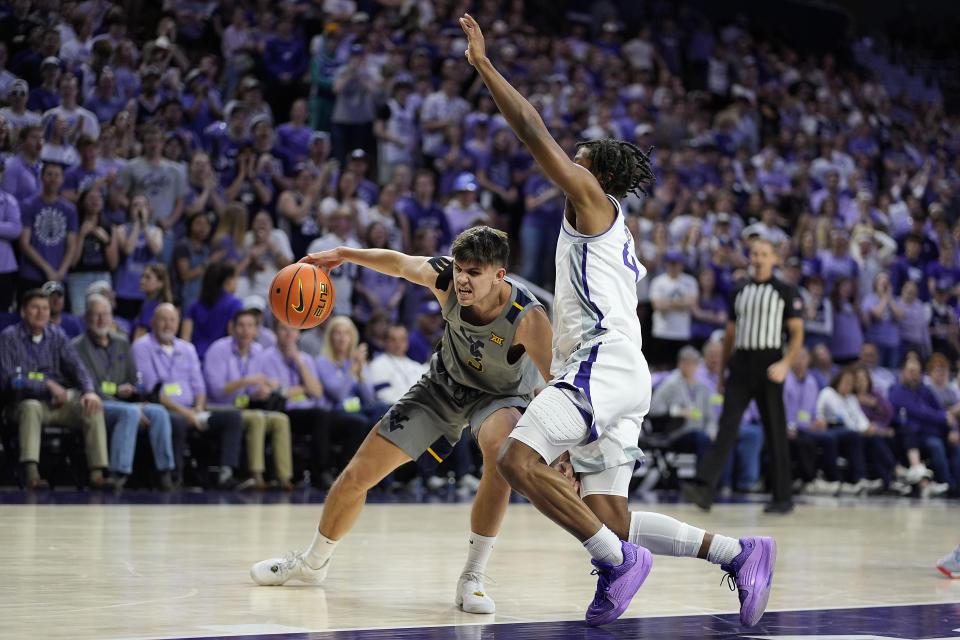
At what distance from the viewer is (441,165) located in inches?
520

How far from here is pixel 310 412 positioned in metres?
10.1

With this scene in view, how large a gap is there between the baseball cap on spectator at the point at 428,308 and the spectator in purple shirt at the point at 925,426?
5.51 meters

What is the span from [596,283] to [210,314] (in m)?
6.82

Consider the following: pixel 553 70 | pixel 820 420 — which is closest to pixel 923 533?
pixel 820 420

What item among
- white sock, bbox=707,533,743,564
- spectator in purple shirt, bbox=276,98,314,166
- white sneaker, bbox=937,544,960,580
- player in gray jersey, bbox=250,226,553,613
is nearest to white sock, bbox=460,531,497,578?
player in gray jersey, bbox=250,226,553,613

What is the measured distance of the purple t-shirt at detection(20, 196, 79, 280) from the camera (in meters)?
9.68

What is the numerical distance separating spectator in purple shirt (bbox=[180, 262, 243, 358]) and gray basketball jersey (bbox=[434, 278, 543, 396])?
19.3 ft

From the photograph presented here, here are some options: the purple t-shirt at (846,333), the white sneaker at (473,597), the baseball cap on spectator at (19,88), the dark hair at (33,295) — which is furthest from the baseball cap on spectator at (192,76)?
the white sneaker at (473,597)

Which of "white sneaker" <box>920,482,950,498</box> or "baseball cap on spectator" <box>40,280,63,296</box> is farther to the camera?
"white sneaker" <box>920,482,950,498</box>

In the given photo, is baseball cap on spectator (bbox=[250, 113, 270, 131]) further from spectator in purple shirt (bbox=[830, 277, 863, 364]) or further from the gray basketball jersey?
the gray basketball jersey

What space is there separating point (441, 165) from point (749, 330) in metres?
5.05

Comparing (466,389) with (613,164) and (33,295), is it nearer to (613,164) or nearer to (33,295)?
(613,164)

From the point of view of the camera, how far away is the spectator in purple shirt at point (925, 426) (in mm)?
13289

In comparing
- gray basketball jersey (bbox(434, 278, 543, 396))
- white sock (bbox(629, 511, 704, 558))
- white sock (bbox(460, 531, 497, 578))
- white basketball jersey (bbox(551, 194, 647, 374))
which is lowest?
white sock (bbox(460, 531, 497, 578))
